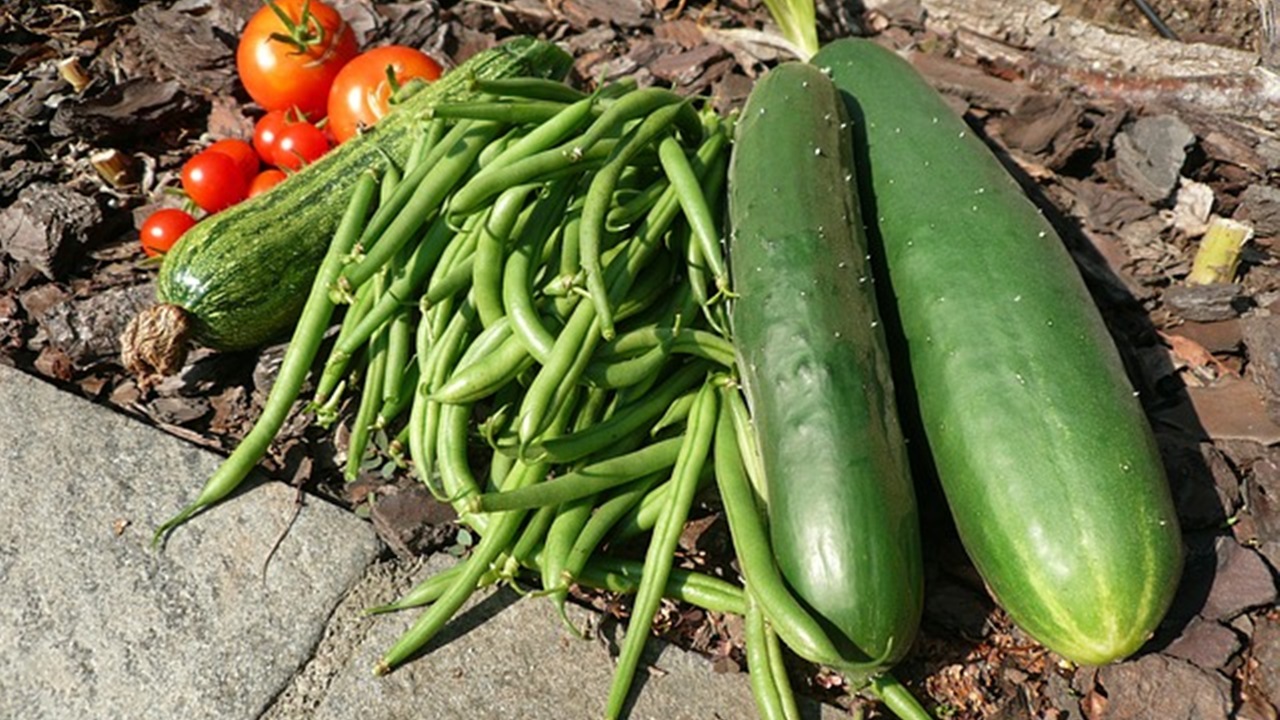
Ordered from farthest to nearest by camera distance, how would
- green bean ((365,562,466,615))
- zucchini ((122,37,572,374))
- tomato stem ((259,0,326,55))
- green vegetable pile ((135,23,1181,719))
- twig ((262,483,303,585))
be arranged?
tomato stem ((259,0,326,55))
zucchini ((122,37,572,374))
twig ((262,483,303,585))
green bean ((365,562,466,615))
green vegetable pile ((135,23,1181,719))

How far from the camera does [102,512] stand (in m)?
3.17

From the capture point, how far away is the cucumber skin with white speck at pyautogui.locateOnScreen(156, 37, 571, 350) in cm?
349

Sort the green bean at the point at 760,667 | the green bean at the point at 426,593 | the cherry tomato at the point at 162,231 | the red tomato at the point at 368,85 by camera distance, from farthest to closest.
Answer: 1. the red tomato at the point at 368,85
2. the cherry tomato at the point at 162,231
3. the green bean at the point at 426,593
4. the green bean at the point at 760,667

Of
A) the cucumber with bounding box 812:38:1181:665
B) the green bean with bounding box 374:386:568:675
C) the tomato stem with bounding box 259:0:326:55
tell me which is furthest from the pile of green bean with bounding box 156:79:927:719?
the tomato stem with bounding box 259:0:326:55

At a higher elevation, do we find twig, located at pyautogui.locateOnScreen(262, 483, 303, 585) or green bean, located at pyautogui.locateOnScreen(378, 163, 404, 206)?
green bean, located at pyautogui.locateOnScreen(378, 163, 404, 206)

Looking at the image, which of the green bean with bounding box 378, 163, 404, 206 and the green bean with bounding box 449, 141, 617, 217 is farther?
the green bean with bounding box 378, 163, 404, 206

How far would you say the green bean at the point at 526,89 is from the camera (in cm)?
329

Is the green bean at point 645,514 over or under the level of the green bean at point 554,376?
under

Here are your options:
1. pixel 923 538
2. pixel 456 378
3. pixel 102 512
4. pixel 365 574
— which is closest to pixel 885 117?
pixel 923 538

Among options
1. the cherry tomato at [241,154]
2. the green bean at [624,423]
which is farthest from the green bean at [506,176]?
the cherry tomato at [241,154]

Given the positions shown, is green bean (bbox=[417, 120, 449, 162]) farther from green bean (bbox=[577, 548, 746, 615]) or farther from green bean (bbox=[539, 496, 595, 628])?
green bean (bbox=[577, 548, 746, 615])

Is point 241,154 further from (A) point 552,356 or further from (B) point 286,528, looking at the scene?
(A) point 552,356

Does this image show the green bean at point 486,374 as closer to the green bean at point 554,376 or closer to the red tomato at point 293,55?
the green bean at point 554,376

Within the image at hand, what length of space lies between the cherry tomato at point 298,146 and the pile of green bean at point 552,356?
30.1 inches
